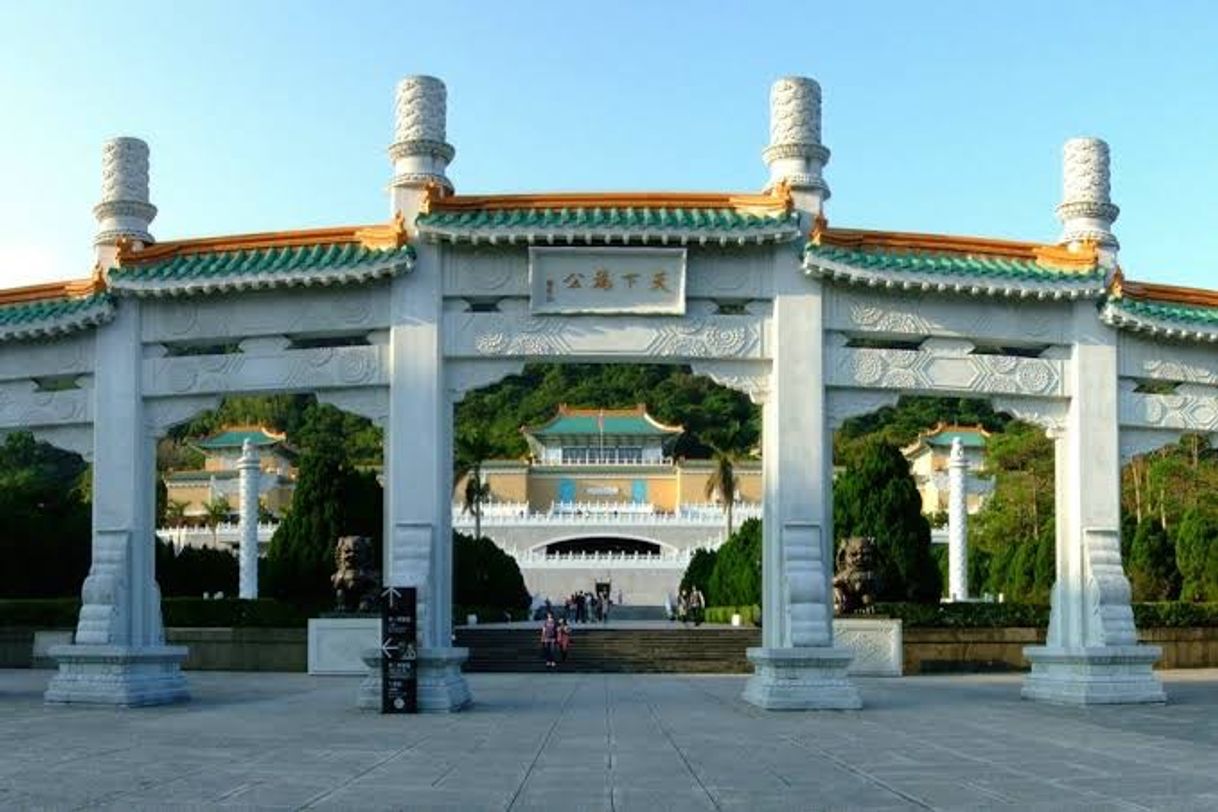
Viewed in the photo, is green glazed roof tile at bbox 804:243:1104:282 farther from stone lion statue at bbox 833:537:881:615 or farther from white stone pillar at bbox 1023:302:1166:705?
stone lion statue at bbox 833:537:881:615

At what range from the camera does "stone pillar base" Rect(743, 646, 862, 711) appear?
1543 cm

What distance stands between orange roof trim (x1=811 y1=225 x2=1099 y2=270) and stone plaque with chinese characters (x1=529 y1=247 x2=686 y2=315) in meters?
1.72

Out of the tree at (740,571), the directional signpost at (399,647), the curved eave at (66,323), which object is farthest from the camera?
the tree at (740,571)

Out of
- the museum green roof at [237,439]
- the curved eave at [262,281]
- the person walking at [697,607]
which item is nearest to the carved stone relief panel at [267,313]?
the curved eave at [262,281]

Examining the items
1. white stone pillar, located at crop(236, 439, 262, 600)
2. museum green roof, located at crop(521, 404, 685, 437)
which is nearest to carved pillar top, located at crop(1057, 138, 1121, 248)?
white stone pillar, located at crop(236, 439, 262, 600)

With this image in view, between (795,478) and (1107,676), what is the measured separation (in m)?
4.32

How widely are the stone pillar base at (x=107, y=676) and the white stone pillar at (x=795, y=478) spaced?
691 centimetres

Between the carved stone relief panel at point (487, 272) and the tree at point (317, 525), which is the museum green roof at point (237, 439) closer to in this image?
the tree at point (317, 525)

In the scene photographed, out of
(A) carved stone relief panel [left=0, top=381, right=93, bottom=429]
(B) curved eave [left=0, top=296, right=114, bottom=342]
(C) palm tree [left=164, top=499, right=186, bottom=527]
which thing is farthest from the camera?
(C) palm tree [left=164, top=499, right=186, bottom=527]

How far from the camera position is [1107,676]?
54.6ft

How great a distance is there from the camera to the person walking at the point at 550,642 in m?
28.5

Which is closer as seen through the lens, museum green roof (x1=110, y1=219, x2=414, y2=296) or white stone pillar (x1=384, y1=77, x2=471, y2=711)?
white stone pillar (x1=384, y1=77, x2=471, y2=711)

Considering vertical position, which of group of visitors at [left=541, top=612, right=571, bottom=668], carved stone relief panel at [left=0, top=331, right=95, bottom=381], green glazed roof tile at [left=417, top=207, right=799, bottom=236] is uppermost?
green glazed roof tile at [left=417, top=207, right=799, bottom=236]

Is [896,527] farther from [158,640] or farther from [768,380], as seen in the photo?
[158,640]
